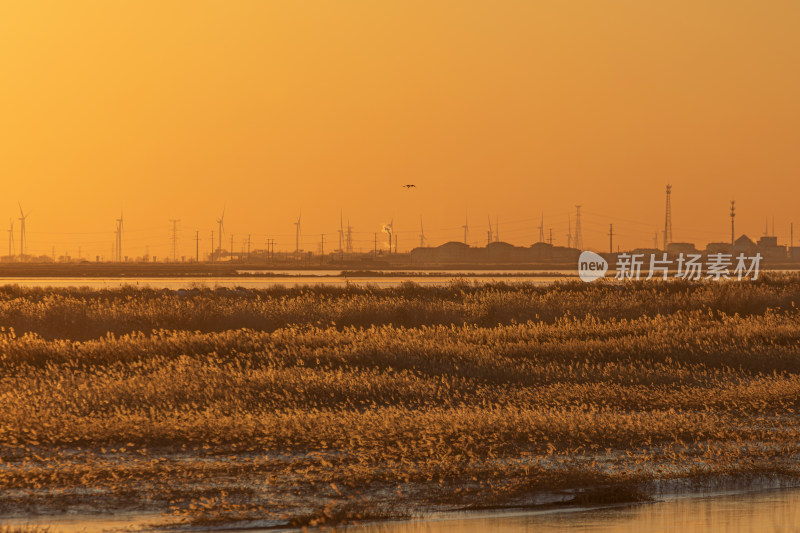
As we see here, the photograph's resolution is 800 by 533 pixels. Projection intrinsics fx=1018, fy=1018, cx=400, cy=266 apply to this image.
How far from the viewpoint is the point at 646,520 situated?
42.9 ft

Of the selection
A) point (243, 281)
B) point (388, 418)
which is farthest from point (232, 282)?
point (388, 418)

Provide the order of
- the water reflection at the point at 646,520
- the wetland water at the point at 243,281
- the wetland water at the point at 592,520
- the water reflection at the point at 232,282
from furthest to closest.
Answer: the wetland water at the point at 243,281 < the water reflection at the point at 232,282 < the water reflection at the point at 646,520 < the wetland water at the point at 592,520

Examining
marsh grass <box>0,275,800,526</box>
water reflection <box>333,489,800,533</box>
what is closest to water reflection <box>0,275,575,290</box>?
marsh grass <box>0,275,800,526</box>

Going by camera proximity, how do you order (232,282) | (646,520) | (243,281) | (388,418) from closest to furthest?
(646,520)
(388,418)
(232,282)
(243,281)

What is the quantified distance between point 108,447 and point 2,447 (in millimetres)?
1736

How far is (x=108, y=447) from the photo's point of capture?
675 inches

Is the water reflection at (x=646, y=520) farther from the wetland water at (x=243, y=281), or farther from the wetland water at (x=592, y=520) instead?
the wetland water at (x=243, y=281)

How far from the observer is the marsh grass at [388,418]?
14.2m

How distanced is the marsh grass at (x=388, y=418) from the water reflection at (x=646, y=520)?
1.62 ft

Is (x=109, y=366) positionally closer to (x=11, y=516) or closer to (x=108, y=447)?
(x=108, y=447)

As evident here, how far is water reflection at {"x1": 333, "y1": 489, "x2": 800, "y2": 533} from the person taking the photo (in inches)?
497

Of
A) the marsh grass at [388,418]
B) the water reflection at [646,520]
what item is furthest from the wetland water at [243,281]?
the water reflection at [646,520]

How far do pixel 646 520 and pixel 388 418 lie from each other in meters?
6.62

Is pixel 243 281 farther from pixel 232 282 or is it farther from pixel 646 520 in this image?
pixel 646 520
